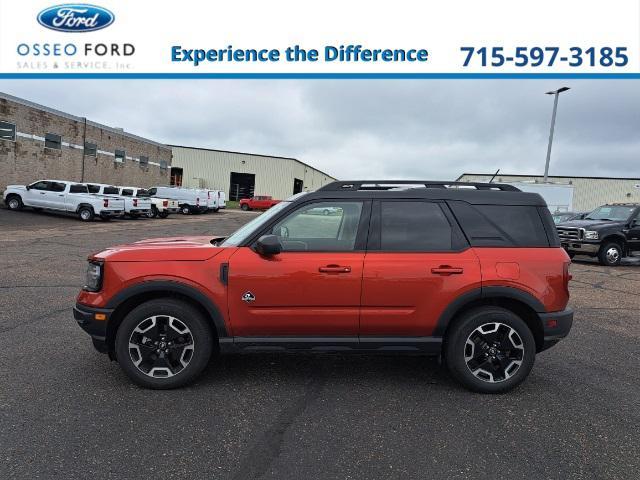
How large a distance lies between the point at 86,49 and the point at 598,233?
51.7 feet

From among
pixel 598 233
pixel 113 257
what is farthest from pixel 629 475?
pixel 598 233

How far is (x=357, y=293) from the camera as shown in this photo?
3.77 meters

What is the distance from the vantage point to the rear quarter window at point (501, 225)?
3934 mm

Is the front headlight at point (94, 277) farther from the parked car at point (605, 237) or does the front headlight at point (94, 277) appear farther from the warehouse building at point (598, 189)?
the warehouse building at point (598, 189)

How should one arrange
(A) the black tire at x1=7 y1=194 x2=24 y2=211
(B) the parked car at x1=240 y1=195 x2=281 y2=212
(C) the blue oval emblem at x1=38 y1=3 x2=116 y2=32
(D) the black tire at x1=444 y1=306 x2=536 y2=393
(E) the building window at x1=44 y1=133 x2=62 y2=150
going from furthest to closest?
(B) the parked car at x1=240 y1=195 x2=281 y2=212 < (E) the building window at x1=44 y1=133 x2=62 y2=150 < (A) the black tire at x1=7 y1=194 x2=24 y2=211 < (C) the blue oval emblem at x1=38 y1=3 x2=116 y2=32 < (D) the black tire at x1=444 y1=306 x2=536 y2=393

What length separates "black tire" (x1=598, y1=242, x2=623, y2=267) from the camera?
522 inches

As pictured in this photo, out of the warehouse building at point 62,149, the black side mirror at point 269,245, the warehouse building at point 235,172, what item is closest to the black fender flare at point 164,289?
the black side mirror at point 269,245

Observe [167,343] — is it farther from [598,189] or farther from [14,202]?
[598,189]

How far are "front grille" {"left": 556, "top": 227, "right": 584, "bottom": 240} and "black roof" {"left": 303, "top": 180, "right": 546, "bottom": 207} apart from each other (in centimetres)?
1094

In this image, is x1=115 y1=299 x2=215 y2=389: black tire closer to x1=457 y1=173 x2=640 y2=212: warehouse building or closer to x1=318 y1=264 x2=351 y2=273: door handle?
x1=318 y1=264 x2=351 y2=273: door handle

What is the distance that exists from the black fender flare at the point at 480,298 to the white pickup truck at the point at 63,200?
885 inches

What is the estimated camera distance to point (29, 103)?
93.2 ft

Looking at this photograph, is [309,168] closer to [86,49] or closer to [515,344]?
[86,49]

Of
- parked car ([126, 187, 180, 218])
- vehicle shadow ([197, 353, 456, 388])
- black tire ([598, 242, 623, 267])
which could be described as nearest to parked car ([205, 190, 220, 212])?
parked car ([126, 187, 180, 218])
